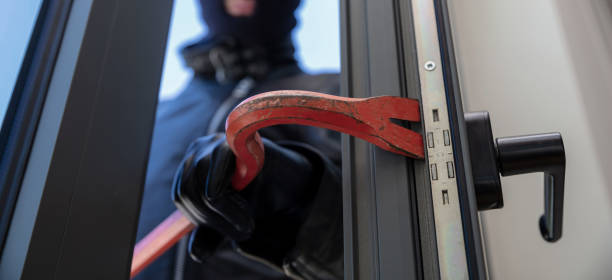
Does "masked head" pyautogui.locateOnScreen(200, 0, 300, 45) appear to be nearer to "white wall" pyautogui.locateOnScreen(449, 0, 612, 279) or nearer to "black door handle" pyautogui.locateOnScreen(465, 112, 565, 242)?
"white wall" pyautogui.locateOnScreen(449, 0, 612, 279)

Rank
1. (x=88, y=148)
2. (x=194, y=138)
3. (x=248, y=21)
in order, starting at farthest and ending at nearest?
(x=248, y=21) → (x=194, y=138) → (x=88, y=148)

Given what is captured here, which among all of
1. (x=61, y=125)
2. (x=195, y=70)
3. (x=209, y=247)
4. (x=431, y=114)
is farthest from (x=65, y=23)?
(x=195, y=70)

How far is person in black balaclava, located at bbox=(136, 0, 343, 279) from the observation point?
51 cm

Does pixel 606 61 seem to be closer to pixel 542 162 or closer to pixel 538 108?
pixel 538 108

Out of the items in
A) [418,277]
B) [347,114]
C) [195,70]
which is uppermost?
[195,70]

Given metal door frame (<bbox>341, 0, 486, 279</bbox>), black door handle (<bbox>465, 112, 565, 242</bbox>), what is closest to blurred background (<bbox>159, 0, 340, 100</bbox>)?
metal door frame (<bbox>341, 0, 486, 279</bbox>)

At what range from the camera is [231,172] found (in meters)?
A: 0.47

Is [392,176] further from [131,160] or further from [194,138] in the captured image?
[194,138]

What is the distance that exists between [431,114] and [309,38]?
2.28ft

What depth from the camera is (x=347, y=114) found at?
0.34 metres

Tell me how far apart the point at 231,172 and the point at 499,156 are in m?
0.27

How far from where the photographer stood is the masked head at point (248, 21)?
1077mm

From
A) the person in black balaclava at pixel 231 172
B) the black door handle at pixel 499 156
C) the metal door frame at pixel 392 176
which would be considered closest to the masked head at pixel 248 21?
the person in black balaclava at pixel 231 172

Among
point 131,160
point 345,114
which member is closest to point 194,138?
point 131,160
